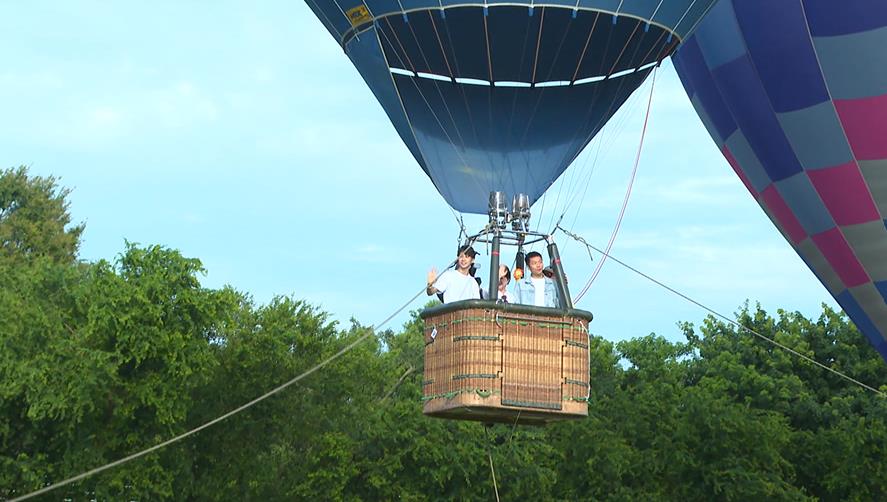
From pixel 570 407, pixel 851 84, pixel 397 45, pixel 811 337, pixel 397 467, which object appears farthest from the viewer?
pixel 811 337

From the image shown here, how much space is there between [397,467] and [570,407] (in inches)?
498

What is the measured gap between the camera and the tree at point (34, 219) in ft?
123

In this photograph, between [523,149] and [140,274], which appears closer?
[523,149]

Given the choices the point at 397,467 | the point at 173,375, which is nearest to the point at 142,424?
the point at 173,375

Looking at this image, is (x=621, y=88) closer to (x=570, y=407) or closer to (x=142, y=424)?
(x=570, y=407)

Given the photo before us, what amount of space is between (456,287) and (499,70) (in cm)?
275

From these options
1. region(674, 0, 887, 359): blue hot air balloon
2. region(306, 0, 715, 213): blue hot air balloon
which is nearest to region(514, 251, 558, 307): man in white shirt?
region(306, 0, 715, 213): blue hot air balloon

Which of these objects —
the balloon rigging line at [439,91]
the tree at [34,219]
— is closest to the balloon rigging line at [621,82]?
the balloon rigging line at [439,91]

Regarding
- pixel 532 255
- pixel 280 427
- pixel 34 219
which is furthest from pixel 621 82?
pixel 34 219

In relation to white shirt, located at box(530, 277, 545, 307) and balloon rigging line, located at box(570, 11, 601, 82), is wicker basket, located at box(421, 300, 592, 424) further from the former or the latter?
balloon rigging line, located at box(570, 11, 601, 82)

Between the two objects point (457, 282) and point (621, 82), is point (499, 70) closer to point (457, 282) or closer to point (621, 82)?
point (621, 82)

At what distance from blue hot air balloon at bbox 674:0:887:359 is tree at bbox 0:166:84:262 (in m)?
24.6

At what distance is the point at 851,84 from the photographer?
570 inches

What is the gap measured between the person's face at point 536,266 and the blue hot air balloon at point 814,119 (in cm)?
557
